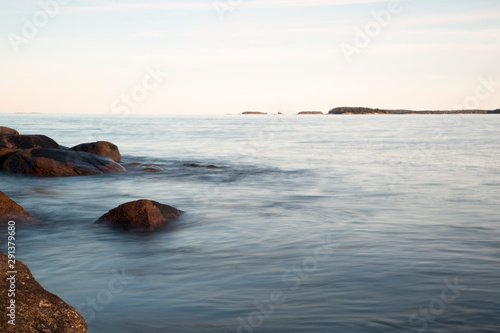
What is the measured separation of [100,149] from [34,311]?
1759 cm

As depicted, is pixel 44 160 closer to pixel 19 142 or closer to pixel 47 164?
pixel 47 164

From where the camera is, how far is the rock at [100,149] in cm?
2067

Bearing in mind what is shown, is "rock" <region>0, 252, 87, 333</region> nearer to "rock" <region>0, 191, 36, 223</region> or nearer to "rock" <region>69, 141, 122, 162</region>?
"rock" <region>0, 191, 36, 223</region>

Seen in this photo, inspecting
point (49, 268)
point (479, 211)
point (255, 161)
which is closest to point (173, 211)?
point (49, 268)

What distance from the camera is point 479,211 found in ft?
40.3

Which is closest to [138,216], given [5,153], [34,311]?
[34,311]

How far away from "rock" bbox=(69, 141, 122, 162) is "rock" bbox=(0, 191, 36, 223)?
10261 mm

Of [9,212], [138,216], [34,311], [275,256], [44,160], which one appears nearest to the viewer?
[34,311]

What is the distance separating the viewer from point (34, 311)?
4.21 m

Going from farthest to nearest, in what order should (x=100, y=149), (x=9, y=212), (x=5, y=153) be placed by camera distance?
1. (x=100, y=149)
2. (x=5, y=153)
3. (x=9, y=212)

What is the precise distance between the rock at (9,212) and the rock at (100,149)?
1026cm

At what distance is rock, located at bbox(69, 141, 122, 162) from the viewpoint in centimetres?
2067

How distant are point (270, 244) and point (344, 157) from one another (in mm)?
19906

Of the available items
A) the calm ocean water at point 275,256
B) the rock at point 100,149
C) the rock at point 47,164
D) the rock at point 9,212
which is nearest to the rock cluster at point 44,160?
the rock at point 47,164
